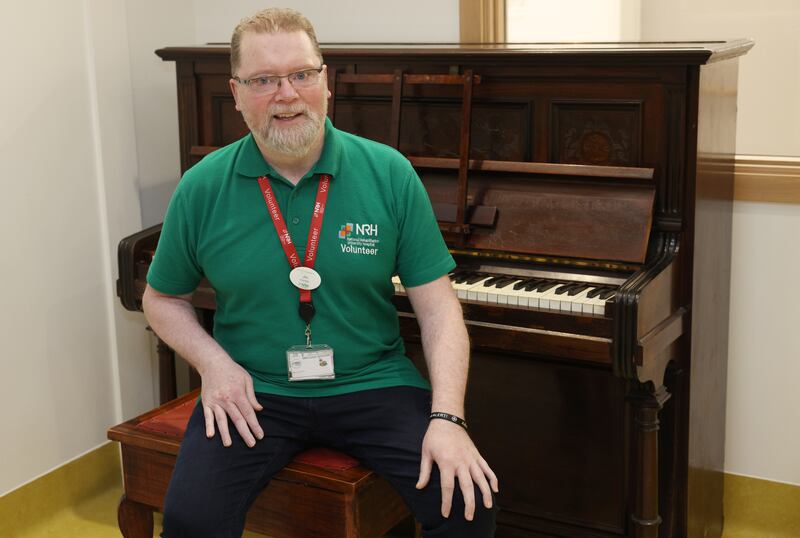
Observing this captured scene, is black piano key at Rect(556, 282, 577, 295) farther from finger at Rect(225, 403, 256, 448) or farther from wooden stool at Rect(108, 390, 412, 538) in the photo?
finger at Rect(225, 403, 256, 448)

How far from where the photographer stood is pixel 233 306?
7.12 ft

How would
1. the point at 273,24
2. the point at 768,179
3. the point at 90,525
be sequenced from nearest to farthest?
the point at 273,24
the point at 768,179
the point at 90,525

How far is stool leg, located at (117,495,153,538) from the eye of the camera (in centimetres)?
245

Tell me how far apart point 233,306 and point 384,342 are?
32 cm

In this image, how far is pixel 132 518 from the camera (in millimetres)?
2459

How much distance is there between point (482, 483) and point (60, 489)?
6.06 feet

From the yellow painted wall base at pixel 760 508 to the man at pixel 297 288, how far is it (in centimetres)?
142

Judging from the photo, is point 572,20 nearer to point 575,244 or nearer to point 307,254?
point 575,244

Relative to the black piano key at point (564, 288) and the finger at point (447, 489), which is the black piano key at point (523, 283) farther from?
the finger at point (447, 489)

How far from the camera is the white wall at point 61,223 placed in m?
3.06

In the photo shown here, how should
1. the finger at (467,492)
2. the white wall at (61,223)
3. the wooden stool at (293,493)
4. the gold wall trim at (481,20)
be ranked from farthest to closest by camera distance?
the gold wall trim at (481,20), the white wall at (61,223), the wooden stool at (293,493), the finger at (467,492)

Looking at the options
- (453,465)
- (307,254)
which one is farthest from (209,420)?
(453,465)

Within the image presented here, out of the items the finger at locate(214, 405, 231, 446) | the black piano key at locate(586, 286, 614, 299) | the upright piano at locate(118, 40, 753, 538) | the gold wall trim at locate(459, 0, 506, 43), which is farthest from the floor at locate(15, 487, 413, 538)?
the gold wall trim at locate(459, 0, 506, 43)

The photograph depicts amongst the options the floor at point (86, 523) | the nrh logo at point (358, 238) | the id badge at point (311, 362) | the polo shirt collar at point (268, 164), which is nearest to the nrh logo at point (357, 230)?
the nrh logo at point (358, 238)
